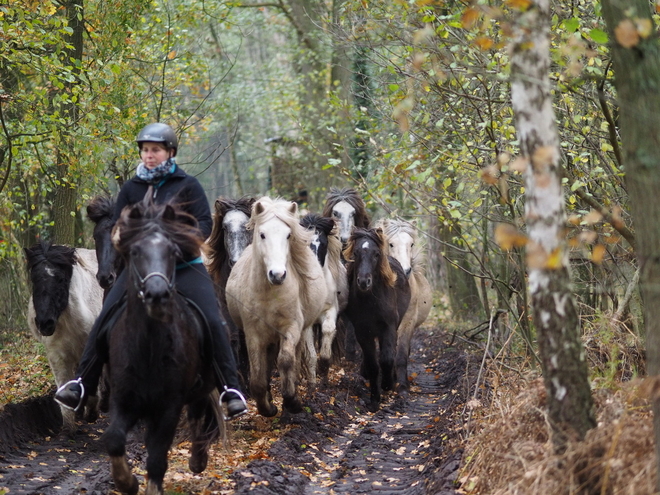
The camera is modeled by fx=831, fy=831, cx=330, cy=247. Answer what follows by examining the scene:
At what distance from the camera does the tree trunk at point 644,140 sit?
4684mm

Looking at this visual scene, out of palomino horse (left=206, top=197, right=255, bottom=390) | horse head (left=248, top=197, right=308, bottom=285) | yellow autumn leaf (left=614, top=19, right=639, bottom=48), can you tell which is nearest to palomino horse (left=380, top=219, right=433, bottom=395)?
palomino horse (left=206, top=197, right=255, bottom=390)

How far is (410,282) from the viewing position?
14672 millimetres

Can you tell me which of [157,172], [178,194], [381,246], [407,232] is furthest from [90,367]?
[407,232]

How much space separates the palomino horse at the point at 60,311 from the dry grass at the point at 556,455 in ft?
17.3

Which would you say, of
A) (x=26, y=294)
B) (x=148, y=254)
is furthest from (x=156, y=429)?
(x=26, y=294)

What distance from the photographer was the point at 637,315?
9195mm

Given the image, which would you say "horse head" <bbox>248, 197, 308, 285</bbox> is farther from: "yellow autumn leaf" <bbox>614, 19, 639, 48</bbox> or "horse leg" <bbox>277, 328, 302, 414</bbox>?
"yellow autumn leaf" <bbox>614, 19, 639, 48</bbox>

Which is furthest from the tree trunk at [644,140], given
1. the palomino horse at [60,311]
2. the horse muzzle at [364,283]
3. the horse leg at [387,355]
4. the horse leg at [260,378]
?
the horse leg at [387,355]

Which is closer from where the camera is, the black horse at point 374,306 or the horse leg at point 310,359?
the horse leg at point 310,359

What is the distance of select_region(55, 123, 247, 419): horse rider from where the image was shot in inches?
269

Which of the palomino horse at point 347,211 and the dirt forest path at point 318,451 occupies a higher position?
the palomino horse at point 347,211

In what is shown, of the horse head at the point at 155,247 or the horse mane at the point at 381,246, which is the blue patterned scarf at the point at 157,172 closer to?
the horse head at the point at 155,247

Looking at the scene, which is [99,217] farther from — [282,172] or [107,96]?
[282,172]

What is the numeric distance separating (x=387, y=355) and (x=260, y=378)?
2.98 m
